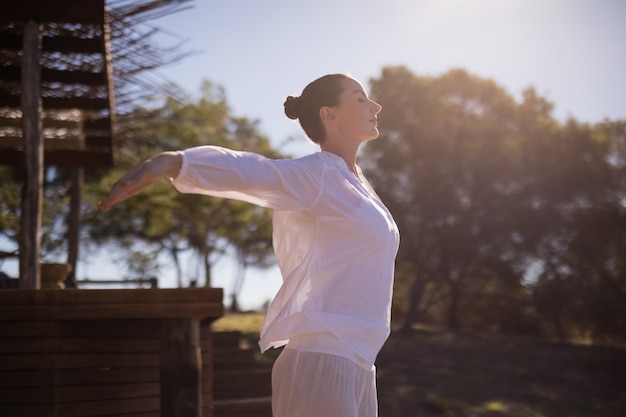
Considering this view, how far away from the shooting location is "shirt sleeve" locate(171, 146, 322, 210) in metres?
2.05

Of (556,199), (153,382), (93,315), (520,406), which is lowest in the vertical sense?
(520,406)

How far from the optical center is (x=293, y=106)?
2.83m

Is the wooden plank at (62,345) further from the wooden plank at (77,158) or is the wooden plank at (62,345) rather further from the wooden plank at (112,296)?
the wooden plank at (77,158)

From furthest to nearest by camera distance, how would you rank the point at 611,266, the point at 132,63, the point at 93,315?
the point at 611,266 → the point at 132,63 → the point at 93,315

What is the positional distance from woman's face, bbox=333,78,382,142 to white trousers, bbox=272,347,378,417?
0.81 metres

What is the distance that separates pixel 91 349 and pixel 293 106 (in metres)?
1.58

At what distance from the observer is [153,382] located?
148 inches

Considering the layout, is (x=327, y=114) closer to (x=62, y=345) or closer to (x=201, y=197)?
(x=62, y=345)

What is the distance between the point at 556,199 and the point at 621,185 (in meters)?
1.31

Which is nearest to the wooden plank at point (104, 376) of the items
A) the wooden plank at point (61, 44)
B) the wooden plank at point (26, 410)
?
the wooden plank at point (26, 410)

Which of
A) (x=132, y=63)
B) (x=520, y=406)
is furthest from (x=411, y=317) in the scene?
(x=132, y=63)

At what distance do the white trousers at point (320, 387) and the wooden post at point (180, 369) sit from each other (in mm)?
1118

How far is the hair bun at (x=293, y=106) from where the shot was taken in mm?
2826

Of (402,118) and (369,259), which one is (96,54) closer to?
(369,259)
